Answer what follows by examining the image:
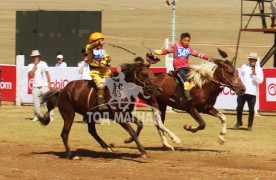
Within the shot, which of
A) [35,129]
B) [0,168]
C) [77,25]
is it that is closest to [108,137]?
[35,129]

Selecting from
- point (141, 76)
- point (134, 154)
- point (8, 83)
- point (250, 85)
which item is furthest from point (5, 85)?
point (141, 76)

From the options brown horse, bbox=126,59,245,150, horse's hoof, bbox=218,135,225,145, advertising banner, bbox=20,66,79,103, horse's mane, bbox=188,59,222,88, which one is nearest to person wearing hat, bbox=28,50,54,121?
advertising banner, bbox=20,66,79,103

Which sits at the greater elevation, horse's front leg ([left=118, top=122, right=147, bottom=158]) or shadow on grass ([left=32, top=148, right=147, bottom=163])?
horse's front leg ([left=118, top=122, right=147, bottom=158])

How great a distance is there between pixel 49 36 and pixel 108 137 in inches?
471

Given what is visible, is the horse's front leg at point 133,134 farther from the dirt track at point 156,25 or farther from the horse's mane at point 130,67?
the dirt track at point 156,25

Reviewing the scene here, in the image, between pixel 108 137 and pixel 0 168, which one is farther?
pixel 108 137

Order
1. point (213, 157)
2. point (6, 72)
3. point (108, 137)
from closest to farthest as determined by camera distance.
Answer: point (213, 157), point (108, 137), point (6, 72)

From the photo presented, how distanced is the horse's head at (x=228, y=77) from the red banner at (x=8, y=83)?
40.1 ft

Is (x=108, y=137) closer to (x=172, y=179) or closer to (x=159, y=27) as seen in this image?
(x=172, y=179)

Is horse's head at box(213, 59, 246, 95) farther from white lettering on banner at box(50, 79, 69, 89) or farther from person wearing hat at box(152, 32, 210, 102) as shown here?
white lettering on banner at box(50, 79, 69, 89)

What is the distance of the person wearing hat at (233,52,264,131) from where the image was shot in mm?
21250

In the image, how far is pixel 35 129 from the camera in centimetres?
2077

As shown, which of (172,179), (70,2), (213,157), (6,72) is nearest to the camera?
(172,179)

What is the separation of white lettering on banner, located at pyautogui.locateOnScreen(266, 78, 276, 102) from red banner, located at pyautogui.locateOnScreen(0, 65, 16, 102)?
28.4ft
